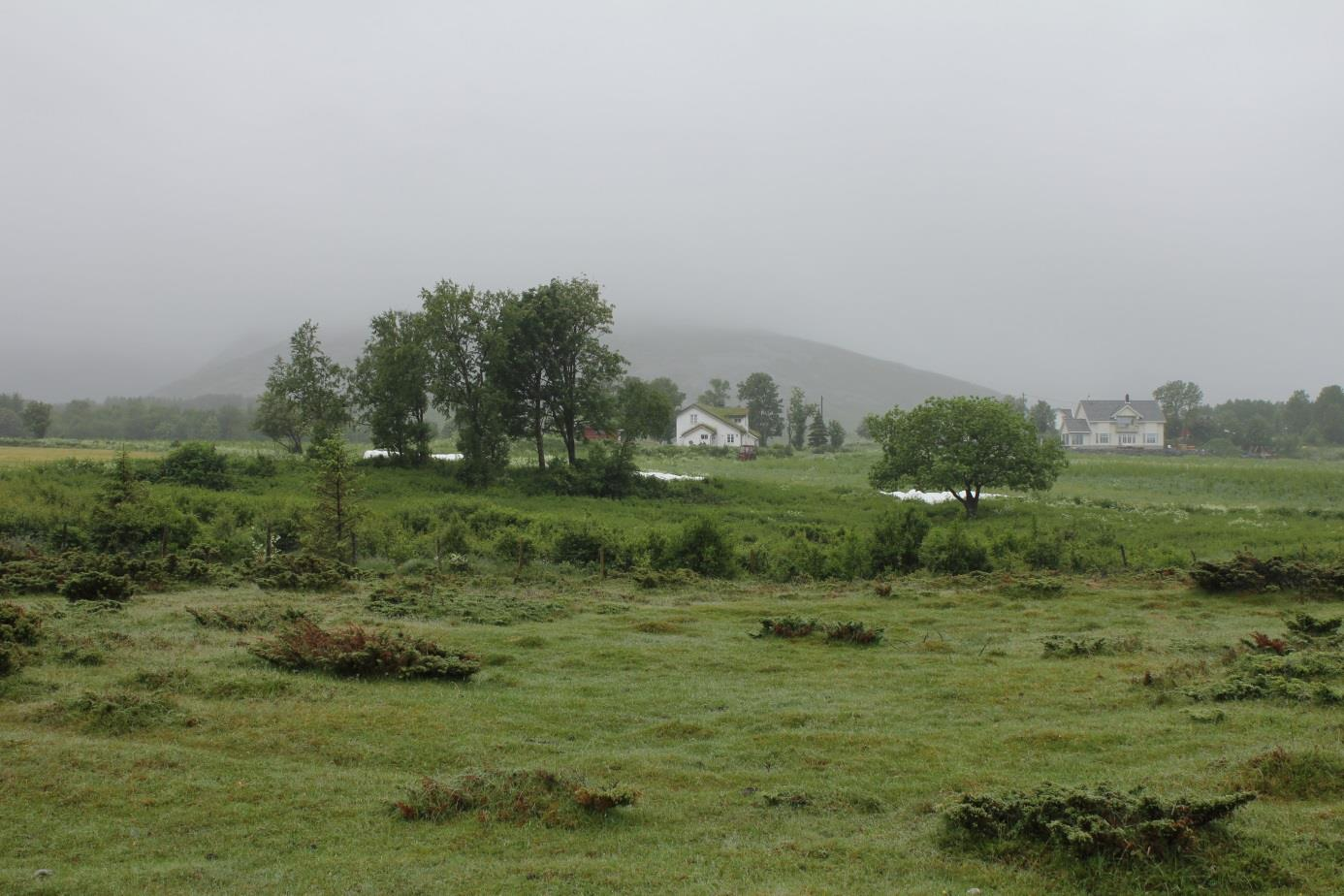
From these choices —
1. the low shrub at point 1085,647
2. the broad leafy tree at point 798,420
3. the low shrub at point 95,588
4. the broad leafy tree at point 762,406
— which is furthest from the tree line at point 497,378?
the broad leafy tree at point 762,406

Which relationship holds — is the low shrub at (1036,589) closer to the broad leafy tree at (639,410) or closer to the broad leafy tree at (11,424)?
the broad leafy tree at (639,410)

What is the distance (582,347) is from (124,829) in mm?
53202

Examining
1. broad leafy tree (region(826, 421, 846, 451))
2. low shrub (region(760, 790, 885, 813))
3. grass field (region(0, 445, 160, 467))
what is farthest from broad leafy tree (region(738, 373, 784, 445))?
low shrub (region(760, 790, 885, 813))

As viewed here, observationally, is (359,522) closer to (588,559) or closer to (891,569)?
(588,559)

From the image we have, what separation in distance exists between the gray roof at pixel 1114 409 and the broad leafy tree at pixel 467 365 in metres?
128

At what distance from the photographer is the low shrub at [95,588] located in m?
21.2

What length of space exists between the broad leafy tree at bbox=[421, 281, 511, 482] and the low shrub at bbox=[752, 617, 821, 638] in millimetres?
38802

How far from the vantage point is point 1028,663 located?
1677 centimetres

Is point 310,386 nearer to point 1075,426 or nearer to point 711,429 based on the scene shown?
point 711,429

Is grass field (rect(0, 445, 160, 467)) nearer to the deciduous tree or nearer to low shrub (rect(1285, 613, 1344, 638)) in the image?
low shrub (rect(1285, 613, 1344, 638))

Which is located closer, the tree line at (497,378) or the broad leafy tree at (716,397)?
the tree line at (497,378)

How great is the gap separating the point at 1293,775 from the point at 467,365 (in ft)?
178

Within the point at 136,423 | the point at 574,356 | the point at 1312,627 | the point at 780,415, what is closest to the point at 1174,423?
the point at 780,415

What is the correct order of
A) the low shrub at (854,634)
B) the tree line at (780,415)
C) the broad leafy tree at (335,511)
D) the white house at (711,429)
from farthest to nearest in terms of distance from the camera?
the tree line at (780,415) < the white house at (711,429) < the broad leafy tree at (335,511) < the low shrub at (854,634)
